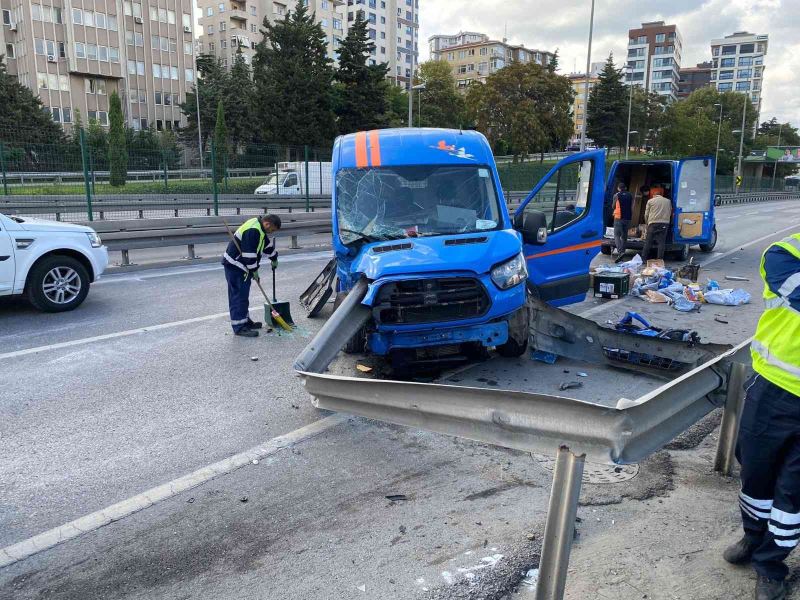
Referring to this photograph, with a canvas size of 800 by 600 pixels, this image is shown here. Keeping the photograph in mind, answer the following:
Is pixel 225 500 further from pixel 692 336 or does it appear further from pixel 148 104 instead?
pixel 148 104

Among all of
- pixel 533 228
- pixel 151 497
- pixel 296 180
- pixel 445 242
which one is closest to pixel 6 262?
pixel 151 497

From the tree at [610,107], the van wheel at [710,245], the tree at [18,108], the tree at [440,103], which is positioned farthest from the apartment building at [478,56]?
the van wheel at [710,245]

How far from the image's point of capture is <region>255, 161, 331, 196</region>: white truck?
21.0 meters

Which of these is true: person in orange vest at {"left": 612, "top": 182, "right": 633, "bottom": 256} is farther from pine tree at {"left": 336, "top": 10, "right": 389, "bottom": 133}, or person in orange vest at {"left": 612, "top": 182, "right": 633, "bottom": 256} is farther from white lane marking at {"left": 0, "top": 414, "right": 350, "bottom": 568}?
pine tree at {"left": 336, "top": 10, "right": 389, "bottom": 133}

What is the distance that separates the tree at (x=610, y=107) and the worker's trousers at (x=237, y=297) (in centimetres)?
6571

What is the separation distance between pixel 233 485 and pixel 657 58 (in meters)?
160

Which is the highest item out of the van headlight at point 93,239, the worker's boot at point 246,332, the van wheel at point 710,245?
the van headlight at point 93,239

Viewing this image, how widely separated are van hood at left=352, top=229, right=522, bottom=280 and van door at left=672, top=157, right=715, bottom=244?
995 centimetres

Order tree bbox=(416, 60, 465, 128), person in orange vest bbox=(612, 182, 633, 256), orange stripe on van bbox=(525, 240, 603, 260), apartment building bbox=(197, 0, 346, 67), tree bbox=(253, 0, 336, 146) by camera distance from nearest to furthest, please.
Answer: orange stripe on van bbox=(525, 240, 603, 260) → person in orange vest bbox=(612, 182, 633, 256) → tree bbox=(253, 0, 336, 146) → tree bbox=(416, 60, 465, 128) → apartment building bbox=(197, 0, 346, 67)

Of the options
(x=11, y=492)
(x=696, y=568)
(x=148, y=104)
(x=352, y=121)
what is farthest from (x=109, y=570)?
(x=148, y=104)

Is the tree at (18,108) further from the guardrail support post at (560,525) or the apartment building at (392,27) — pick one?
the apartment building at (392,27)

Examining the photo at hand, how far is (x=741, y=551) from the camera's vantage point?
124 inches

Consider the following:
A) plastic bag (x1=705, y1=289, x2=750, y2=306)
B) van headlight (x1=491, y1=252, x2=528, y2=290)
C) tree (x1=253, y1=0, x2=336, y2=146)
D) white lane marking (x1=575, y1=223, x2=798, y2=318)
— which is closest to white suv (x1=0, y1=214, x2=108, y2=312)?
van headlight (x1=491, y1=252, x2=528, y2=290)

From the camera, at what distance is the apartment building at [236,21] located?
88.6 m
